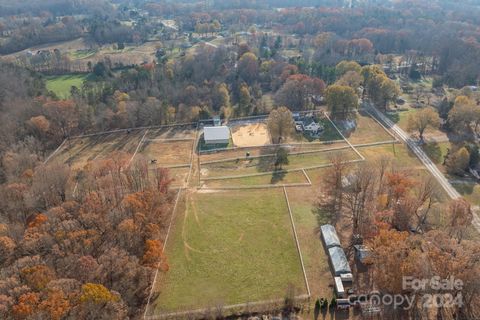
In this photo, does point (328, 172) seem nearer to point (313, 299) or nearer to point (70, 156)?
point (313, 299)

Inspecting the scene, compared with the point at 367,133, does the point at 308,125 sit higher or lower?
higher

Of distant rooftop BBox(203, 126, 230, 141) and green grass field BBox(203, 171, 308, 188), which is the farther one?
distant rooftop BBox(203, 126, 230, 141)

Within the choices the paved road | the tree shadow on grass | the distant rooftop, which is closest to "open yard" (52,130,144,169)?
the distant rooftop

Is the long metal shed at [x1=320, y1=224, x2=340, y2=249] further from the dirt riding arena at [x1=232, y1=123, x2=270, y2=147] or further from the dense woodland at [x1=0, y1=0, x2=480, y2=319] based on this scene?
the dirt riding arena at [x1=232, y1=123, x2=270, y2=147]

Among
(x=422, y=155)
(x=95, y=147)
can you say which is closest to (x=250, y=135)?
(x=95, y=147)

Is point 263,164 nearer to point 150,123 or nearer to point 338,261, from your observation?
point 338,261

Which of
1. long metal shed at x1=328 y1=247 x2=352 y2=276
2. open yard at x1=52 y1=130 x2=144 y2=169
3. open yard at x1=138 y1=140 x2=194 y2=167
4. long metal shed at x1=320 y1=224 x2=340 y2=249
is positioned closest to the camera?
long metal shed at x1=328 y1=247 x2=352 y2=276

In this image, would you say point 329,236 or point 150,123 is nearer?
point 329,236
